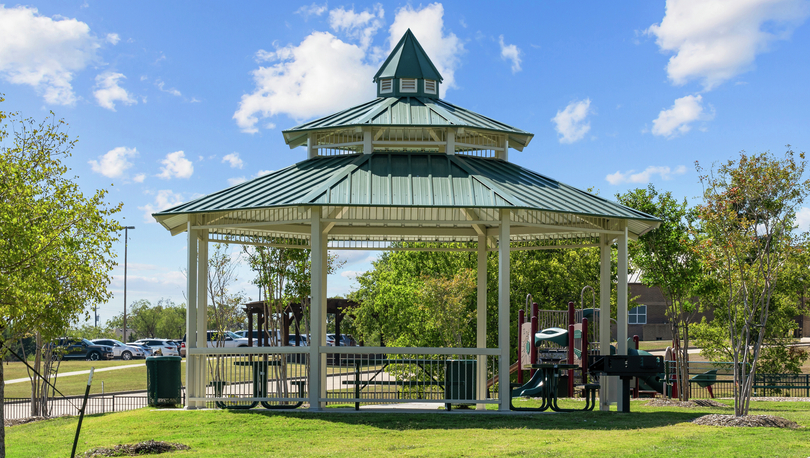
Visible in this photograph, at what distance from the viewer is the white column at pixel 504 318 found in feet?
45.9

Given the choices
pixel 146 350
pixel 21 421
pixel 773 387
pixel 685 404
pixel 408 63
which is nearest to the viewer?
pixel 685 404

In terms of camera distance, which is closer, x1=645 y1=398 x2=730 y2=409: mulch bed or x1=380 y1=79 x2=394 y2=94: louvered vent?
x1=645 y1=398 x2=730 y2=409: mulch bed

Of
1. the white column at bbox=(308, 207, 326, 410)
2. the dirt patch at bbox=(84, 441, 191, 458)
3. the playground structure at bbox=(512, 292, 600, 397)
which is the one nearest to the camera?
the dirt patch at bbox=(84, 441, 191, 458)

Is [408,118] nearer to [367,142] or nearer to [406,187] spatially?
[367,142]

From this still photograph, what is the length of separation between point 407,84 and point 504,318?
737cm

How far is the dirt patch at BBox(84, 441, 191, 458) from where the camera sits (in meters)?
10.6

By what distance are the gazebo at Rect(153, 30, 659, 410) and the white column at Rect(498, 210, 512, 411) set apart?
21mm

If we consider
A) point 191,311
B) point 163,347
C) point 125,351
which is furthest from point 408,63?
point 125,351

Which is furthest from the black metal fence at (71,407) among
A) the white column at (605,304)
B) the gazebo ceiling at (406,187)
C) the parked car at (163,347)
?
the parked car at (163,347)

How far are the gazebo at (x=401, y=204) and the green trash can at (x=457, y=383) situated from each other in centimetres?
44

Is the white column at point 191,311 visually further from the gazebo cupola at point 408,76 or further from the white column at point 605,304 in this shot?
the white column at point 605,304

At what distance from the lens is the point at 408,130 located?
659 inches

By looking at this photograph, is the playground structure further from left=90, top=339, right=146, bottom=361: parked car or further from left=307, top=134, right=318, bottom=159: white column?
left=90, top=339, right=146, bottom=361: parked car

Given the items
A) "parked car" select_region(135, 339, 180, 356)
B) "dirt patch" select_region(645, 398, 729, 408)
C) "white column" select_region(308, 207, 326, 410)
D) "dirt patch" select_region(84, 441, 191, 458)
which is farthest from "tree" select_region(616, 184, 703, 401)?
"parked car" select_region(135, 339, 180, 356)
